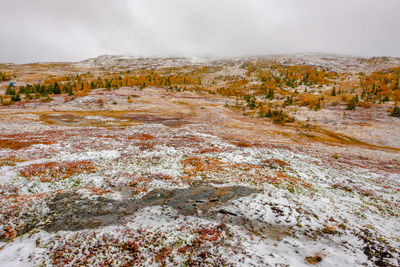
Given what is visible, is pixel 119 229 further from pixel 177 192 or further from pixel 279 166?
pixel 279 166

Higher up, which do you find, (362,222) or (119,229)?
(119,229)

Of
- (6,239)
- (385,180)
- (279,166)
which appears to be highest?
(6,239)

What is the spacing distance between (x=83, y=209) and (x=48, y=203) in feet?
9.44

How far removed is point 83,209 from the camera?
13.2 metres

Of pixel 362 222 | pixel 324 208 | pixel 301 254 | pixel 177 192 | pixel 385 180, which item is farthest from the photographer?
pixel 385 180

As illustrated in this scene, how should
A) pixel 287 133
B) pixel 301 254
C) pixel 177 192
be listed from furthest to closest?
pixel 287 133 → pixel 177 192 → pixel 301 254

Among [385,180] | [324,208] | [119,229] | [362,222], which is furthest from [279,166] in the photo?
[119,229]

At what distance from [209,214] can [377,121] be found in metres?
67.1

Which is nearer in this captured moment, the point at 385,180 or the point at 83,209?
the point at 83,209

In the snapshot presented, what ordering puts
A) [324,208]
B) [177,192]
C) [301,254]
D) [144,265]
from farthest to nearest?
1. [177,192]
2. [324,208]
3. [301,254]
4. [144,265]

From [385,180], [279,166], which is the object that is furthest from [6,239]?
[385,180]

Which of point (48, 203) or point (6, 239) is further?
point (48, 203)

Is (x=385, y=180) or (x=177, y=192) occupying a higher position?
(x=177, y=192)

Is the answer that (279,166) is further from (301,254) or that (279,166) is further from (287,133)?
(287,133)
